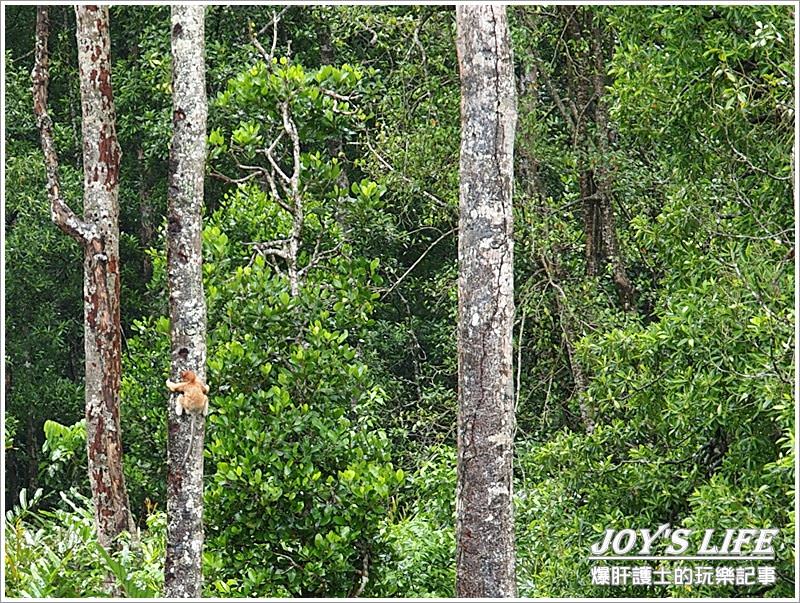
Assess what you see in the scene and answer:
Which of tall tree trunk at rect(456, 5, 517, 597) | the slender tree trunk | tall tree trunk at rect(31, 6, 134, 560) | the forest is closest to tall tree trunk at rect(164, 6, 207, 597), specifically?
the forest

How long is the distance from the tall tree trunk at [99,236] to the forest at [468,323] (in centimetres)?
2

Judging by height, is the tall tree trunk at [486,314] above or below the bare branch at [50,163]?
below

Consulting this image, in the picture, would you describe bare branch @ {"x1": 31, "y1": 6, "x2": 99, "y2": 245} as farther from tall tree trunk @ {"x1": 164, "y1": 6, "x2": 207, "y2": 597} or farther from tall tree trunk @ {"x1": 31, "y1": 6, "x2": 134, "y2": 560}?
tall tree trunk @ {"x1": 164, "y1": 6, "x2": 207, "y2": 597}

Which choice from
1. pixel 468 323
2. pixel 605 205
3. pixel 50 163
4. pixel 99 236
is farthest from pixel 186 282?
pixel 605 205

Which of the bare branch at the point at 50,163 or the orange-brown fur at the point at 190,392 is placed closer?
the orange-brown fur at the point at 190,392

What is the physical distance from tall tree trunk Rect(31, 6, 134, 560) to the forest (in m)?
0.02

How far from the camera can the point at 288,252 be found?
6848 millimetres

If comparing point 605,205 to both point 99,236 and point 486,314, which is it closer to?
point 486,314

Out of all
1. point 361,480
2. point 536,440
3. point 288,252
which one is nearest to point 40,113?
point 288,252

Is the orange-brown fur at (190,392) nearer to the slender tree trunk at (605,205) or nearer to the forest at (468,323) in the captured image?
the forest at (468,323)

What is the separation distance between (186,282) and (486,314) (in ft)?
5.05

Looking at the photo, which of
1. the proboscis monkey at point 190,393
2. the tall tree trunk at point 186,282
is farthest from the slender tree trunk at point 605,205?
the proboscis monkey at point 190,393

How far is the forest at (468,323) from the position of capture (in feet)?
17.9

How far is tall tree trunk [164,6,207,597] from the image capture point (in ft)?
18.2
